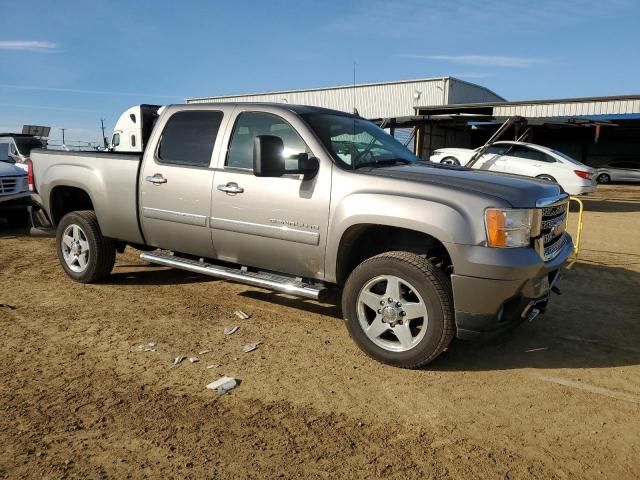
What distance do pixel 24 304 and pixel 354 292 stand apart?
335 cm

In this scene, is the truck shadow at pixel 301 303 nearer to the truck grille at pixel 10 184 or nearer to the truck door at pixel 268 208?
the truck door at pixel 268 208

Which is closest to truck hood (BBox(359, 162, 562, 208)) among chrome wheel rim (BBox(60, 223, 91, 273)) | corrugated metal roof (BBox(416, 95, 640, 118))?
chrome wheel rim (BBox(60, 223, 91, 273))

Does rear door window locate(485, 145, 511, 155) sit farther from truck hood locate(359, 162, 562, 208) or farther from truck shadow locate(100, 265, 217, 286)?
truck hood locate(359, 162, 562, 208)

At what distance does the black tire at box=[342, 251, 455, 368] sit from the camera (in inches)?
138

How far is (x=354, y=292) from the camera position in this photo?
382 cm

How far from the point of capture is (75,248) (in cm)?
573

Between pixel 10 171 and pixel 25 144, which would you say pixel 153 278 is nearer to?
pixel 10 171

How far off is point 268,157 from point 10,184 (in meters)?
7.84

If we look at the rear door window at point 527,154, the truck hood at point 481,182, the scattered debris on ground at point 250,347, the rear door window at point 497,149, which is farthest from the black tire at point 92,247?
the rear door window at point 527,154

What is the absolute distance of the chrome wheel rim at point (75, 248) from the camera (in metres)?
5.66

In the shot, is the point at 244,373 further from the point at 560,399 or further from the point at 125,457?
the point at 560,399

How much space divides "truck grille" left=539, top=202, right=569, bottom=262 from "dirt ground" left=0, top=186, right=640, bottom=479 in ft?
2.79

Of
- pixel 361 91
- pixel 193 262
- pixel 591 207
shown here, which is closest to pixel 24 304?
pixel 193 262

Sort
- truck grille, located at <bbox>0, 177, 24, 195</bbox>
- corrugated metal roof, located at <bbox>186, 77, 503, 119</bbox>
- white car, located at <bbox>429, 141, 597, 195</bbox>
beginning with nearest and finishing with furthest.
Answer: truck grille, located at <bbox>0, 177, 24, 195</bbox>, white car, located at <bbox>429, 141, 597, 195</bbox>, corrugated metal roof, located at <bbox>186, 77, 503, 119</bbox>
